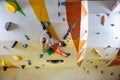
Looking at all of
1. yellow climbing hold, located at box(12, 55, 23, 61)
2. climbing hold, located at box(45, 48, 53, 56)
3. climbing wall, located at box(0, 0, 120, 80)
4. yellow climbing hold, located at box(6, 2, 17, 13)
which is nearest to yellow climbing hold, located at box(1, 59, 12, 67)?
climbing wall, located at box(0, 0, 120, 80)

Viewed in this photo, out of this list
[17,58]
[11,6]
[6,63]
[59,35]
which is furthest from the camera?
[6,63]

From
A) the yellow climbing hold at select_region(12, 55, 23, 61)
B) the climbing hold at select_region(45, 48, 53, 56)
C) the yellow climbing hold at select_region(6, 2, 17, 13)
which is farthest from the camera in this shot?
the yellow climbing hold at select_region(12, 55, 23, 61)

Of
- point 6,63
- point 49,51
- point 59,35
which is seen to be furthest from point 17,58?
point 59,35

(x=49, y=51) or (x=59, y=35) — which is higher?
(x=59, y=35)

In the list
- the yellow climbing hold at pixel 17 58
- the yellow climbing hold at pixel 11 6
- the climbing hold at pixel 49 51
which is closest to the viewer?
the yellow climbing hold at pixel 11 6

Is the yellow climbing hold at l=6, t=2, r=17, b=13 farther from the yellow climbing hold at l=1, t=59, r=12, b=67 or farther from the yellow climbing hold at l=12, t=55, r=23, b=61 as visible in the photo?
the yellow climbing hold at l=1, t=59, r=12, b=67

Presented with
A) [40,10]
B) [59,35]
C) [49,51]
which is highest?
[40,10]

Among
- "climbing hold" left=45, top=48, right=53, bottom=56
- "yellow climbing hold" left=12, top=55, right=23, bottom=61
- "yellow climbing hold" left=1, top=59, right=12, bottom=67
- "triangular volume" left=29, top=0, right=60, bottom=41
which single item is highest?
"triangular volume" left=29, top=0, right=60, bottom=41

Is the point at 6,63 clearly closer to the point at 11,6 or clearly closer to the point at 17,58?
the point at 17,58

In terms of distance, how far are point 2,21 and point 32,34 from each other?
0.78 ft

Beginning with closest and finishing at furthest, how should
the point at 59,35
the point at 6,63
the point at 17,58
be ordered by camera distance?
the point at 59,35 → the point at 17,58 → the point at 6,63

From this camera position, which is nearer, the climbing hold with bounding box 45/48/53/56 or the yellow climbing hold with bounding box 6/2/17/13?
the yellow climbing hold with bounding box 6/2/17/13

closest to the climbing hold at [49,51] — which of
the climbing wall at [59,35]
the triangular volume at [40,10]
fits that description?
the climbing wall at [59,35]

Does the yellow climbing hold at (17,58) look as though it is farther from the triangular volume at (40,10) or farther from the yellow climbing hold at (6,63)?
the triangular volume at (40,10)
